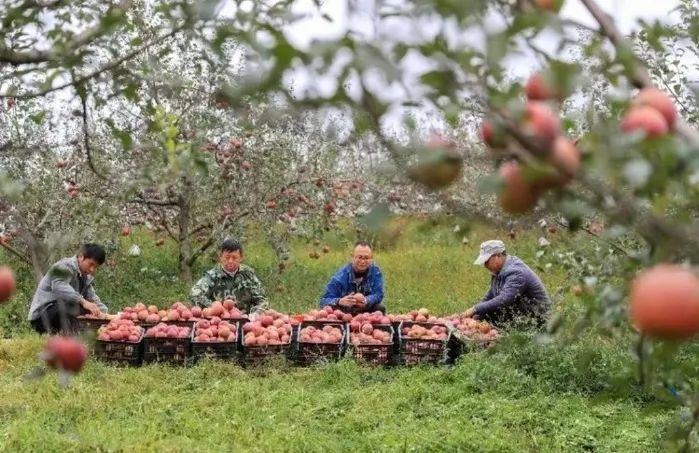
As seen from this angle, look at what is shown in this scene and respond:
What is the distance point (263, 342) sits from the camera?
646cm

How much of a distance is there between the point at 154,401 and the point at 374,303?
2.52 meters

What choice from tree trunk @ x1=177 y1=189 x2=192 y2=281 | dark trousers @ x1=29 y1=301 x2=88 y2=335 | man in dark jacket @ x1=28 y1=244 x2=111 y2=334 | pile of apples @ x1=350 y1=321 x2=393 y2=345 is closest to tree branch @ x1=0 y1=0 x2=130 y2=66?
man in dark jacket @ x1=28 y1=244 x2=111 y2=334

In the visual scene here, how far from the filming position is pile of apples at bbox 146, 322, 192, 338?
654 cm

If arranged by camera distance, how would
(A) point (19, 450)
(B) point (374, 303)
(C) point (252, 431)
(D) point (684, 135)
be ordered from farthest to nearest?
(B) point (374, 303) → (C) point (252, 431) → (A) point (19, 450) → (D) point (684, 135)

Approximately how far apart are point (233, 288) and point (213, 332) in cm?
92

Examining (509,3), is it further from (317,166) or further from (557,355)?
(317,166)

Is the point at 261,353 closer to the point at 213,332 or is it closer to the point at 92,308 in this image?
the point at 213,332

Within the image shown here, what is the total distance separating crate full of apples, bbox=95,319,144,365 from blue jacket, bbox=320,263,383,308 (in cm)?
174

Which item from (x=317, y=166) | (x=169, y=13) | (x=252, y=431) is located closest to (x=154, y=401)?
(x=252, y=431)

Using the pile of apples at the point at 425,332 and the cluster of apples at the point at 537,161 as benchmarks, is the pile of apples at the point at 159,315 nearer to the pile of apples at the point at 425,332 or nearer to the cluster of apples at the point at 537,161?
the pile of apples at the point at 425,332

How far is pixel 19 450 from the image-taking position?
4.47m

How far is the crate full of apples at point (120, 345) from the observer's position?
6512 millimetres

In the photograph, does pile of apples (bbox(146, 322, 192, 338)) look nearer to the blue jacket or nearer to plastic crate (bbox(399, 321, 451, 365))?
the blue jacket

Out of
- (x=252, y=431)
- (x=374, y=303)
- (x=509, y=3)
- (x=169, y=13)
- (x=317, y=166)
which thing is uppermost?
(x=317, y=166)
